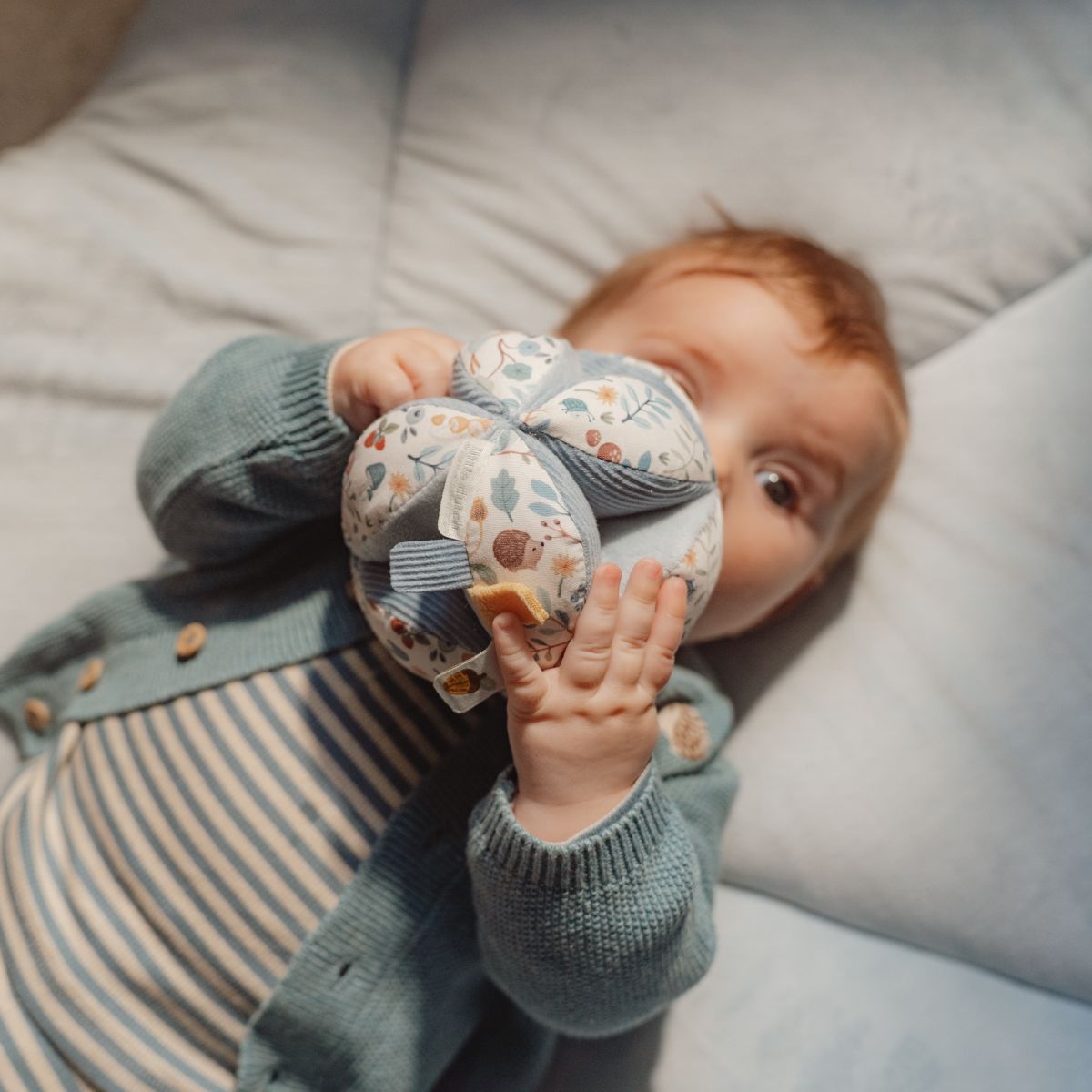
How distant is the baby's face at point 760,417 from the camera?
2.72 feet

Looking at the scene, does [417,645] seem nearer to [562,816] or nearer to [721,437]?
[562,816]

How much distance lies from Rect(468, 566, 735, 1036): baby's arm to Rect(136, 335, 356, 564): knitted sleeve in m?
0.29

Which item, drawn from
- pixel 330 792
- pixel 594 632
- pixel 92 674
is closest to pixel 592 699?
pixel 594 632

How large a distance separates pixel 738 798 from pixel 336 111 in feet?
3.07

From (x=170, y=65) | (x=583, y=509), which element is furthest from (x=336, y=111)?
(x=583, y=509)

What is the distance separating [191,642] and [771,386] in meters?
0.57

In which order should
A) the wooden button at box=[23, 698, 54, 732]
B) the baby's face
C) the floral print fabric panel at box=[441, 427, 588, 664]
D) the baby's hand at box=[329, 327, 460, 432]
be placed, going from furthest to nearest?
the wooden button at box=[23, 698, 54, 732] < the baby's face < the baby's hand at box=[329, 327, 460, 432] < the floral print fabric panel at box=[441, 427, 588, 664]

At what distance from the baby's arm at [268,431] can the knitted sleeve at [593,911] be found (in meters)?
0.30

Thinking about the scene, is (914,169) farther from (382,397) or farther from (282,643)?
(282,643)

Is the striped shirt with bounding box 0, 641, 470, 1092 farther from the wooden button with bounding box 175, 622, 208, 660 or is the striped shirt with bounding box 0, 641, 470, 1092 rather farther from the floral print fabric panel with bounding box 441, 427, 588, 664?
the floral print fabric panel with bounding box 441, 427, 588, 664

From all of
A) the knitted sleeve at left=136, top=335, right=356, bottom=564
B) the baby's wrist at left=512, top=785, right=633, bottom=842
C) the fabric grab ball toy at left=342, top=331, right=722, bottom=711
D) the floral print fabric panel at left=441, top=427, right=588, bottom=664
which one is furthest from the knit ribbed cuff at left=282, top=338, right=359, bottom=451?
the baby's wrist at left=512, top=785, right=633, bottom=842

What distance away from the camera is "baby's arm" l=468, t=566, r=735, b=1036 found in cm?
64

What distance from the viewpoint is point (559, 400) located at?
0.63m

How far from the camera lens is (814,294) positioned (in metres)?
0.89
